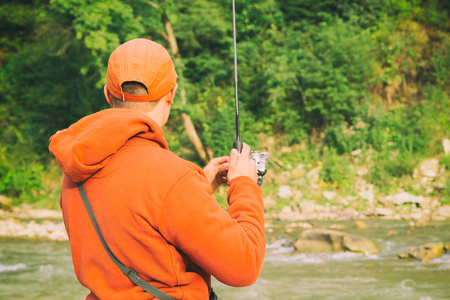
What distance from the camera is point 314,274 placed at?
302 inches

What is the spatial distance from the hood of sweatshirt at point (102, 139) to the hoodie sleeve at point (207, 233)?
19cm

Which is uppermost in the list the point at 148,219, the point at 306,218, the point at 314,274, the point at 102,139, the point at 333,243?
the point at 102,139

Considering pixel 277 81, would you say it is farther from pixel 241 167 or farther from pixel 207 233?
pixel 207 233

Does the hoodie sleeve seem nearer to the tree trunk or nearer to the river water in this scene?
the river water

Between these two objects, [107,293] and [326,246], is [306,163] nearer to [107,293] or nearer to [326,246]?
[326,246]

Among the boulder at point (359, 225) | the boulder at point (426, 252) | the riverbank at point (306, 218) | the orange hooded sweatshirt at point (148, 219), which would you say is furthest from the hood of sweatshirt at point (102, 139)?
the boulder at point (359, 225)

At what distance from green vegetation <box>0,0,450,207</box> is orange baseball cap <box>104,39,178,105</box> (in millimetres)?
11812

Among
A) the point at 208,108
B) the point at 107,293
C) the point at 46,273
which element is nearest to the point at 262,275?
the point at 46,273

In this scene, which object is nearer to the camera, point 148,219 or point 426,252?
point 148,219

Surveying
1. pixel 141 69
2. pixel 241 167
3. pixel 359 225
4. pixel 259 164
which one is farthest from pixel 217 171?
pixel 359 225

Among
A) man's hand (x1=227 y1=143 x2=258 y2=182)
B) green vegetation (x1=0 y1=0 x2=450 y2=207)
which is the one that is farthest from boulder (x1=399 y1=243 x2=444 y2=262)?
man's hand (x1=227 y1=143 x2=258 y2=182)

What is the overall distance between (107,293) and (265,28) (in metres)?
Answer: 15.8

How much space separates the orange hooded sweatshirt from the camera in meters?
1.21

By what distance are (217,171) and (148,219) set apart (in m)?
0.64
